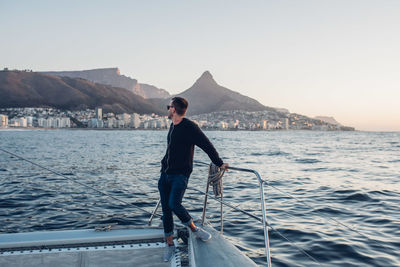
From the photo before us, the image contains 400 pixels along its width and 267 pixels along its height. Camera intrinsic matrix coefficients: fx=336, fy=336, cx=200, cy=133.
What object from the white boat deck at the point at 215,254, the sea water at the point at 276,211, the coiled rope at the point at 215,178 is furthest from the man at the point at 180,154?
the sea water at the point at 276,211

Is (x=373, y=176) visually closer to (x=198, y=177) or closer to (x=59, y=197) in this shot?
(x=198, y=177)

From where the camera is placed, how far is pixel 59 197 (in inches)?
461

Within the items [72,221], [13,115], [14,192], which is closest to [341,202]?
[72,221]

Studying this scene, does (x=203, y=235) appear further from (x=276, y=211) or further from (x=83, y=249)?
(x=276, y=211)

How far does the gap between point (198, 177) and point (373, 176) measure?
370 inches

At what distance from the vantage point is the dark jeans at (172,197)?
4098 mm

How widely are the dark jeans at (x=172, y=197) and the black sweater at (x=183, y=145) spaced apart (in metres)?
0.10

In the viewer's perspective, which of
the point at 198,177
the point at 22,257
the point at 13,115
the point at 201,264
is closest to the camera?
the point at 201,264

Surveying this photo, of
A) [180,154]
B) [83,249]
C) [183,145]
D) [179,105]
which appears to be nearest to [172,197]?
[180,154]

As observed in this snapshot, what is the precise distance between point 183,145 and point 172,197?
65cm

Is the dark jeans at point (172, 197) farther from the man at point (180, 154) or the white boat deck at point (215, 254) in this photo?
the white boat deck at point (215, 254)

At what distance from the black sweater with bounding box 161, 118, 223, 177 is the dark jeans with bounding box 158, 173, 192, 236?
0.10 metres

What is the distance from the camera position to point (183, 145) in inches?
164

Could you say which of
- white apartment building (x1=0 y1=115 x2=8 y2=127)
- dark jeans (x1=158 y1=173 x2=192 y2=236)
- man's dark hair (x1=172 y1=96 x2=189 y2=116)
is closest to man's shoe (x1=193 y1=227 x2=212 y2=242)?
dark jeans (x1=158 y1=173 x2=192 y2=236)
